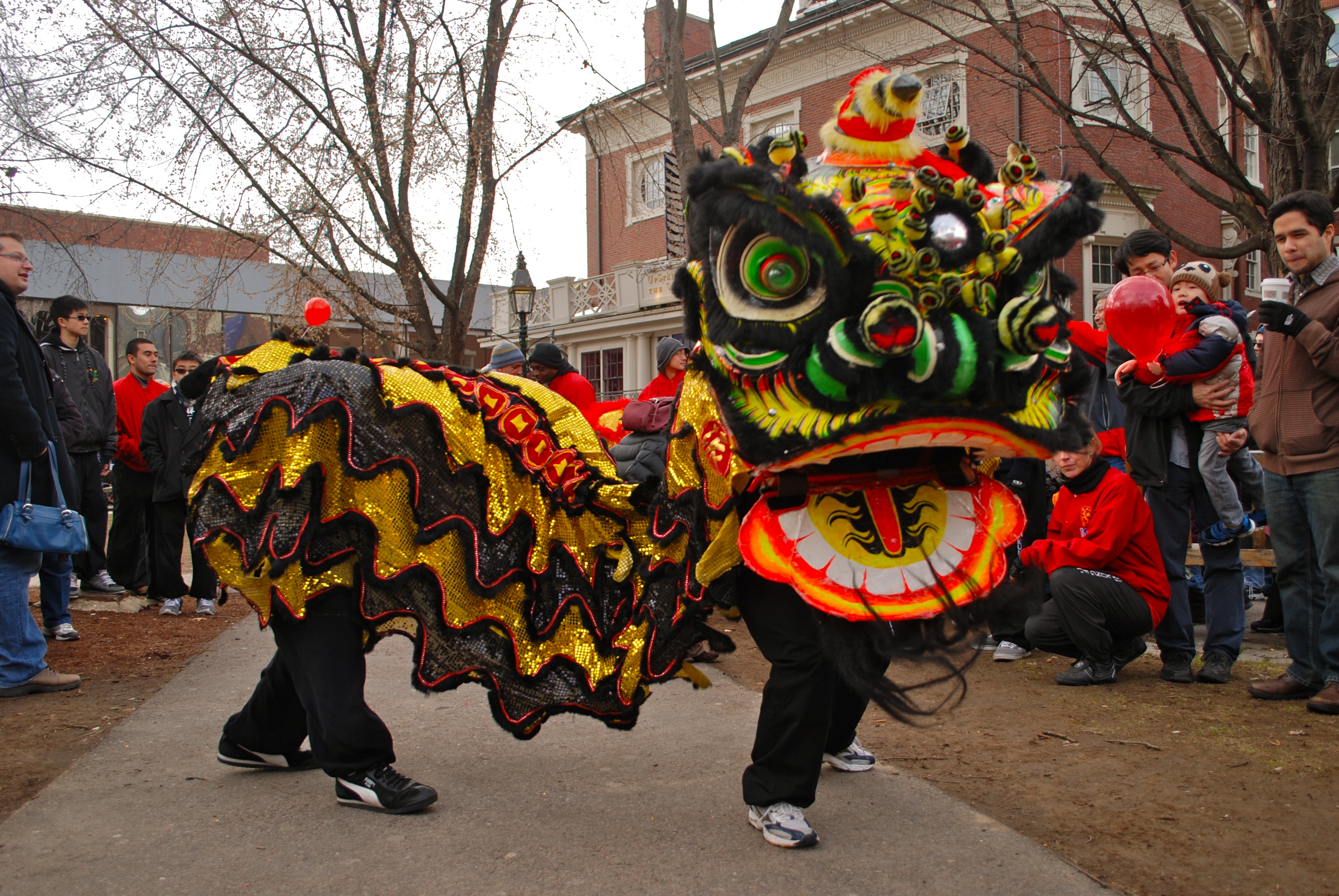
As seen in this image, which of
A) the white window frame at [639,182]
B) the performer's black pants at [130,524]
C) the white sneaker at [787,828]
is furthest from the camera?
the white window frame at [639,182]

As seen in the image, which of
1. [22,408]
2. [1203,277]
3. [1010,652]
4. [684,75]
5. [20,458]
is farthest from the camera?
[684,75]

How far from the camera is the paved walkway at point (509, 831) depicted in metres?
2.53

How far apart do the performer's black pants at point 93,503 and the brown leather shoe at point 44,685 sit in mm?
1709

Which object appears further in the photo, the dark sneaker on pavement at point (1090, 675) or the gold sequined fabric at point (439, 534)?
the dark sneaker on pavement at point (1090, 675)

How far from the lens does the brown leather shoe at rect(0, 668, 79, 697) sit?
14.7 feet

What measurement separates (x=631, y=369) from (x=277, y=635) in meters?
20.0

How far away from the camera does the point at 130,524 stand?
7176 mm

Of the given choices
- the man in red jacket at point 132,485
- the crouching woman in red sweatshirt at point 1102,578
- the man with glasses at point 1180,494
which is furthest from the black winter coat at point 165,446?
the man with glasses at point 1180,494

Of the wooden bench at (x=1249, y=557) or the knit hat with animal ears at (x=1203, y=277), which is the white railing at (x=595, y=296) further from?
the knit hat with animal ears at (x=1203, y=277)

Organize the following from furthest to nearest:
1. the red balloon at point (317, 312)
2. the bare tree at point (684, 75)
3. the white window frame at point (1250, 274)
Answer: the white window frame at point (1250, 274) → the bare tree at point (684, 75) → the red balloon at point (317, 312)

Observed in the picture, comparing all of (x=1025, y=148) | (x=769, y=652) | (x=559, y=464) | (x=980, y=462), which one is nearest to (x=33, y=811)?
(x=559, y=464)

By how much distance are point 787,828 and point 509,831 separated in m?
0.80

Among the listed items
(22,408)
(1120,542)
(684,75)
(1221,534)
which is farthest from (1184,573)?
(684,75)

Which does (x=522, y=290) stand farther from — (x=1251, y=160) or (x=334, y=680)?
(x=1251, y=160)
